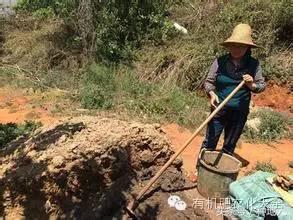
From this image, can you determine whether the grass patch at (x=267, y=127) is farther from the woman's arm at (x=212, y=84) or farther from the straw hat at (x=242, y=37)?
the straw hat at (x=242, y=37)

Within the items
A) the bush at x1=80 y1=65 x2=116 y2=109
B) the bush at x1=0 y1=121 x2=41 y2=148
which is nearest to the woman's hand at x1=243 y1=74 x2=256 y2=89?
the bush at x1=0 y1=121 x2=41 y2=148

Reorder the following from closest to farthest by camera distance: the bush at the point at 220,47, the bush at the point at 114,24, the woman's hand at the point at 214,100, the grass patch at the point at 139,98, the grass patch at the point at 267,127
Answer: the woman's hand at the point at 214,100 < the grass patch at the point at 267,127 < the grass patch at the point at 139,98 < the bush at the point at 220,47 < the bush at the point at 114,24

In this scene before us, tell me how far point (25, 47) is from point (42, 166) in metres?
7.00

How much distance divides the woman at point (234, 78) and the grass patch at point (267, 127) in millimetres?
2190

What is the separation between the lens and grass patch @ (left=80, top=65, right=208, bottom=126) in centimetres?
730

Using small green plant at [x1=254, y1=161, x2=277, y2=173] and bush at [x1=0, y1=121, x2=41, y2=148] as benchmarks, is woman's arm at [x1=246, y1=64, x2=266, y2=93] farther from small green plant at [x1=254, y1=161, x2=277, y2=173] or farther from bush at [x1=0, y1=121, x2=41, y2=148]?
bush at [x1=0, y1=121, x2=41, y2=148]

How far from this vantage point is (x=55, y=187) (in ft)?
12.6

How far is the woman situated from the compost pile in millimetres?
709

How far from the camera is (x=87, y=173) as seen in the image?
394 cm

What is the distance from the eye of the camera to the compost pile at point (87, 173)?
3826 millimetres

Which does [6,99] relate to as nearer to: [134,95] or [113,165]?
[134,95]

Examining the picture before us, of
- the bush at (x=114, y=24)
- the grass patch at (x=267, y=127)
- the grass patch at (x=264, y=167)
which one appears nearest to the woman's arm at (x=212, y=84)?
the grass patch at (x=264, y=167)

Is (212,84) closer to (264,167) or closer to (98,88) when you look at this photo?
(264,167)

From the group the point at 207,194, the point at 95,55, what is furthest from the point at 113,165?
the point at 95,55
